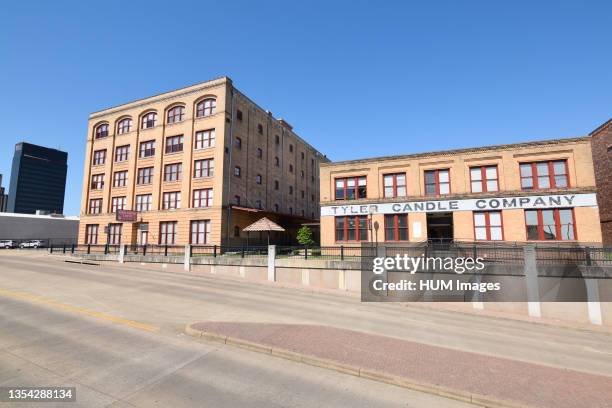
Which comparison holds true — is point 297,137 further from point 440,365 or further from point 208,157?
point 440,365

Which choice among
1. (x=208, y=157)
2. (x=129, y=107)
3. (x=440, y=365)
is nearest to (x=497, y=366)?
(x=440, y=365)

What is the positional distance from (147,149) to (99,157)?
929 cm

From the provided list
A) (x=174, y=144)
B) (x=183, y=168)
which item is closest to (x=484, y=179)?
(x=183, y=168)

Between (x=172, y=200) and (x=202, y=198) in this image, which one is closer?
(x=202, y=198)

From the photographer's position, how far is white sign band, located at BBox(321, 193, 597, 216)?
21.5 meters

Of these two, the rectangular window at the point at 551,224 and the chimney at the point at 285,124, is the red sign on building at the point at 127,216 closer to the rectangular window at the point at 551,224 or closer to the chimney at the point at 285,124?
the chimney at the point at 285,124

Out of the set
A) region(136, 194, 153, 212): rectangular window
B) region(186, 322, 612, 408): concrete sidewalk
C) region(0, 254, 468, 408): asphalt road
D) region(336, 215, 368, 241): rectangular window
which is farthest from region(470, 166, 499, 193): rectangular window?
region(136, 194, 153, 212): rectangular window

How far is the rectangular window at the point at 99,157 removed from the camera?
134 ft

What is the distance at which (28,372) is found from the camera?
604 centimetres

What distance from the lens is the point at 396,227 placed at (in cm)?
2561

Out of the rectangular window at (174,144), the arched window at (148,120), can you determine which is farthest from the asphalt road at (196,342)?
the arched window at (148,120)

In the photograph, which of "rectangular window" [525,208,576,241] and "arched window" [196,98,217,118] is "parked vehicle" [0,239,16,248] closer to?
"arched window" [196,98,217,118]

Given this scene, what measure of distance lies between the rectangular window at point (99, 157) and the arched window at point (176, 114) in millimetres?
12056

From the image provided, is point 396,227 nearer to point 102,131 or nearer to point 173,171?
point 173,171
